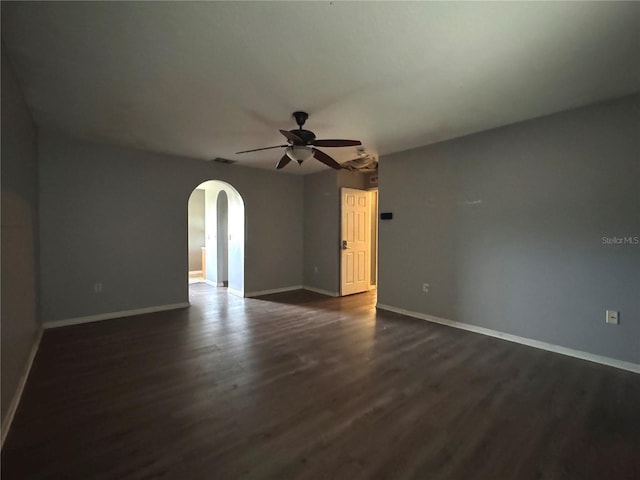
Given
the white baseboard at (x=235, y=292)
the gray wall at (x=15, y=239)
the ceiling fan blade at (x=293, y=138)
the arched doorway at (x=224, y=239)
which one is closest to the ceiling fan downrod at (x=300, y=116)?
the ceiling fan blade at (x=293, y=138)

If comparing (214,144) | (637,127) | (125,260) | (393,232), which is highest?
(214,144)

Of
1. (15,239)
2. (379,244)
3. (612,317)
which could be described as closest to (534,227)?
(612,317)

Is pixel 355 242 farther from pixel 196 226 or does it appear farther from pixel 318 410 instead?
pixel 196 226

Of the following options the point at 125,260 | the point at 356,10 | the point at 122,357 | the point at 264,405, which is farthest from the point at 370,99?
the point at 125,260

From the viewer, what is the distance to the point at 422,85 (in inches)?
100

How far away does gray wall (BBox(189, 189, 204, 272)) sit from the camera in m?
8.92

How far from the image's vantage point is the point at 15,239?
2.31 meters

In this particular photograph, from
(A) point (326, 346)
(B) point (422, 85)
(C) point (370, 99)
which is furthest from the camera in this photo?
(A) point (326, 346)

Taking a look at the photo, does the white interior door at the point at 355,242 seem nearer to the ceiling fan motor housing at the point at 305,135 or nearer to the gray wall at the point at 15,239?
the ceiling fan motor housing at the point at 305,135

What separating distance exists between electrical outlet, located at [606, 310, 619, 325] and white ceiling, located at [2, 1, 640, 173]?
6.58 feet

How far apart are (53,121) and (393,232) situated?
4.54 metres

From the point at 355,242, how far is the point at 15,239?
16.0ft

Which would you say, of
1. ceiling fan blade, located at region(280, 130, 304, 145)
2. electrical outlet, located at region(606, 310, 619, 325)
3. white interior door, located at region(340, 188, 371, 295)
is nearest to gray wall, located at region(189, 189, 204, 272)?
white interior door, located at region(340, 188, 371, 295)

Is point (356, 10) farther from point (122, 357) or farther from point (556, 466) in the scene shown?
point (122, 357)
